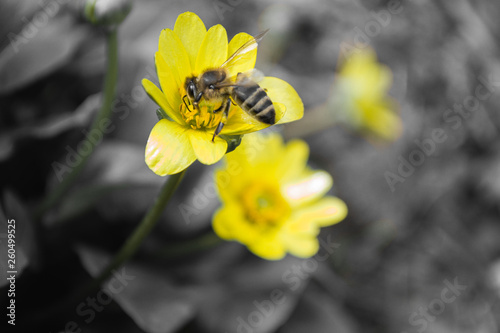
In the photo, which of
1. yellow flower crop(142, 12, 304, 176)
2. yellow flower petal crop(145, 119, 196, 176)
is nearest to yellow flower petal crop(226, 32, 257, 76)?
yellow flower crop(142, 12, 304, 176)

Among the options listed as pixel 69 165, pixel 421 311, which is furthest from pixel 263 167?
pixel 421 311

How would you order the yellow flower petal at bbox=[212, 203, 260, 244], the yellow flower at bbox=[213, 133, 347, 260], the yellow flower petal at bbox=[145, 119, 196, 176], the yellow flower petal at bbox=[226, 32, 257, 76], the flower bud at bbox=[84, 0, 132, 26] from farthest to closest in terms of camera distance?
the yellow flower at bbox=[213, 133, 347, 260]
the yellow flower petal at bbox=[212, 203, 260, 244]
the flower bud at bbox=[84, 0, 132, 26]
the yellow flower petal at bbox=[226, 32, 257, 76]
the yellow flower petal at bbox=[145, 119, 196, 176]

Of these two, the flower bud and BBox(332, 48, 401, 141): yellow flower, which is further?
BBox(332, 48, 401, 141): yellow flower

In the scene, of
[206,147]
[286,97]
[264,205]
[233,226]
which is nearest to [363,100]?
[264,205]

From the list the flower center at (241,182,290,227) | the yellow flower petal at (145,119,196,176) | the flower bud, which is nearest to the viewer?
the yellow flower petal at (145,119,196,176)

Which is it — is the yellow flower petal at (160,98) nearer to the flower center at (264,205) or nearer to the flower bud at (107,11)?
the flower bud at (107,11)

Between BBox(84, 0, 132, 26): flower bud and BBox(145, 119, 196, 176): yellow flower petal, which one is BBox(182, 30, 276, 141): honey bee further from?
BBox(84, 0, 132, 26): flower bud

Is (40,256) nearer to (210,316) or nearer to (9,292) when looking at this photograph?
(9,292)

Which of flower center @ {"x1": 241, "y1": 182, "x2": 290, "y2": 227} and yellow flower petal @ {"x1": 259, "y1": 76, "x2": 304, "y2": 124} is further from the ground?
yellow flower petal @ {"x1": 259, "y1": 76, "x2": 304, "y2": 124}
